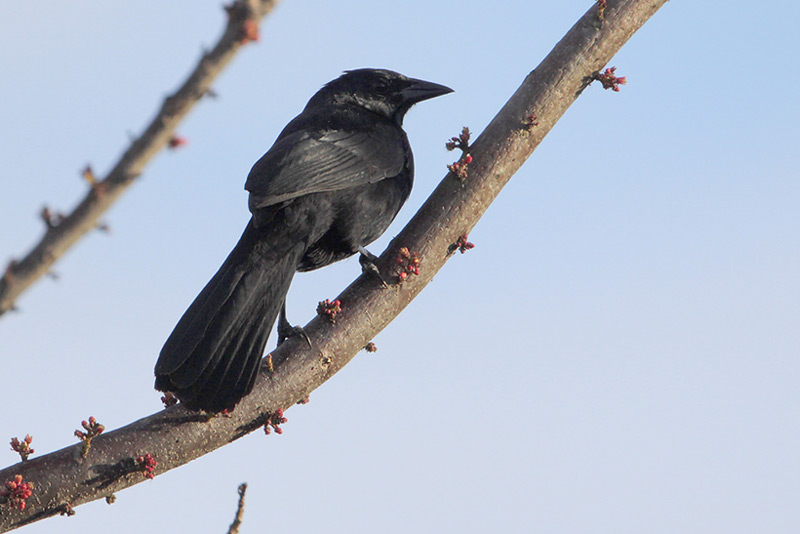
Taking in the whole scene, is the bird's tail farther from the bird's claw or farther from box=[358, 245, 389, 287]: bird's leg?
box=[358, 245, 389, 287]: bird's leg

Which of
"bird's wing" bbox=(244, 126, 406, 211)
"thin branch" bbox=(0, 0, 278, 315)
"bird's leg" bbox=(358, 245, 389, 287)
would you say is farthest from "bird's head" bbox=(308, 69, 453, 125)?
"thin branch" bbox=(0, 0, 278, 315)

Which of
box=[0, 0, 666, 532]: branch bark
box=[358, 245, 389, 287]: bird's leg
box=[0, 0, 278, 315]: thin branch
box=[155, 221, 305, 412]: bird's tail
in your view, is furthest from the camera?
box=[358, 245, 389, 287]: bird's leg

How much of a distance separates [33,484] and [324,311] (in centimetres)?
136

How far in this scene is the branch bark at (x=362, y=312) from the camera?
3330mm

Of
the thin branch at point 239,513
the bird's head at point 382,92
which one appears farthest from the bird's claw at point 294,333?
the bird's head at point 382,92

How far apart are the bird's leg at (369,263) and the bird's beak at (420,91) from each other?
5.43ft

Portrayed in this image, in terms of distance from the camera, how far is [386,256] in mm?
4230

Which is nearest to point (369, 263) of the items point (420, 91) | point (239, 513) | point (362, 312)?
point (362, 312)

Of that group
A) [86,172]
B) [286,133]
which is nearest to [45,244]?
[86,172]

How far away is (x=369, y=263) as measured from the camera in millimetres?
4371

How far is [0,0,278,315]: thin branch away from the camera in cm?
101

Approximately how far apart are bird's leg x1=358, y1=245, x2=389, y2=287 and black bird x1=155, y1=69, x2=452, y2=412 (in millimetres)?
17

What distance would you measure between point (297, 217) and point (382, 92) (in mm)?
1847

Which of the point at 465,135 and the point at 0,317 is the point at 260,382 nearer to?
the point at 465,135
